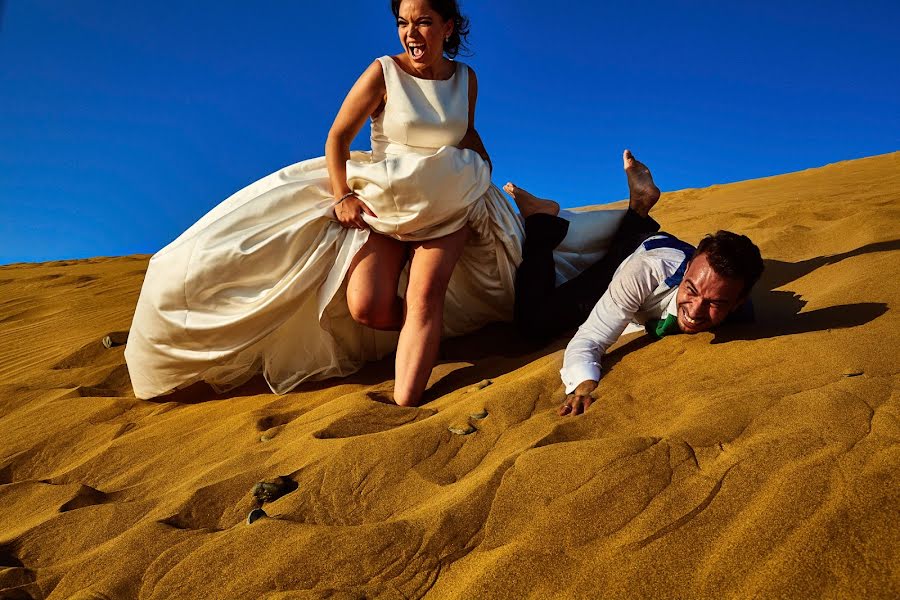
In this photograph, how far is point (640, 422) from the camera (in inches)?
72.4

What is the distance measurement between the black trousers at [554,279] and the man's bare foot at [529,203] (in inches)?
4.6

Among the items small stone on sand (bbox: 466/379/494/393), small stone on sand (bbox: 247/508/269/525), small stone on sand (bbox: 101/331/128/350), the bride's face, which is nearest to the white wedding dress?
the bride's face

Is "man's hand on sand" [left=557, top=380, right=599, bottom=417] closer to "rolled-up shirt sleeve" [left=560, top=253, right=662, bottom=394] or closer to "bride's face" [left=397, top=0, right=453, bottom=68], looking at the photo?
"rolled-up shirt sleeve" [left=560, top=253, right=662, bottom=394]

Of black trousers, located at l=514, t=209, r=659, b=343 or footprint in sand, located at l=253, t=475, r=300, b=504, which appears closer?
footprint in sand, located at l=253, t=475, r=300, b=504

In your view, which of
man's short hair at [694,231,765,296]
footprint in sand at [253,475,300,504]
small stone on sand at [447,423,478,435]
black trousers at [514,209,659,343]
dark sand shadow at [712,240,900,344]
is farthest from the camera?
black trousers at [514,209,659,343]

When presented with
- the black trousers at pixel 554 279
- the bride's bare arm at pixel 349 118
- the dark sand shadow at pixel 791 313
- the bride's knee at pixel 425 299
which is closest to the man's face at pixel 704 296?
the dark sand shadow at pixel 791 313

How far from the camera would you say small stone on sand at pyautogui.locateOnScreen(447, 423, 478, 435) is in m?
1.97

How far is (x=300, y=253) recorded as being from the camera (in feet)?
10.2

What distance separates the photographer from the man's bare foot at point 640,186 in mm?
3611

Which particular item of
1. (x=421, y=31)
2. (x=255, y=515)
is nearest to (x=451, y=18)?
(x=421, y=31)

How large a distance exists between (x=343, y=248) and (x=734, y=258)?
181cm

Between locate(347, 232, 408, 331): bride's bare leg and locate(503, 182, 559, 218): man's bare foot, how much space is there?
100 centimetres

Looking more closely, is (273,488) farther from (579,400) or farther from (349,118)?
(349,118)

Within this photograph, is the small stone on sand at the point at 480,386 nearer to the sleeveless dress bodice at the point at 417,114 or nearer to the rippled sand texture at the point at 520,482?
the rippled sand texture at the point at 520,482
